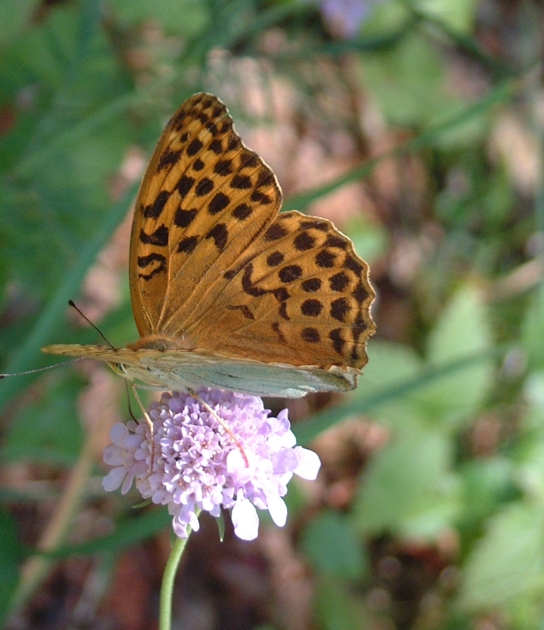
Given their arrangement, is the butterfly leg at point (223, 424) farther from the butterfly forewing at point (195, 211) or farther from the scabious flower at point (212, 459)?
the butterfly forewing at point (195, 211)

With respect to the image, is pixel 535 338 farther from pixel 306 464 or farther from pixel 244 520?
pixel 244 520

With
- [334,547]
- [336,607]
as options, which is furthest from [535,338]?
[336,607]

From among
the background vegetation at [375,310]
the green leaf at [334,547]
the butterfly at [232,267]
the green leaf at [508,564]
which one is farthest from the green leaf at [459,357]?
the butterfly at [232,267]

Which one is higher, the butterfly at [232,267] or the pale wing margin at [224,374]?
the butterfly at [232,267]

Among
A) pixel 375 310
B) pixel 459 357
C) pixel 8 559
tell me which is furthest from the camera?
pixel 375 310

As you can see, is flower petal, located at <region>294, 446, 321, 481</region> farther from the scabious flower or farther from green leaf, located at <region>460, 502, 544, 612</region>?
green leaf, located at <region>460, 502, 544, 612</region>

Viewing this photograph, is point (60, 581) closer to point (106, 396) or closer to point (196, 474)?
point (106, 396)
